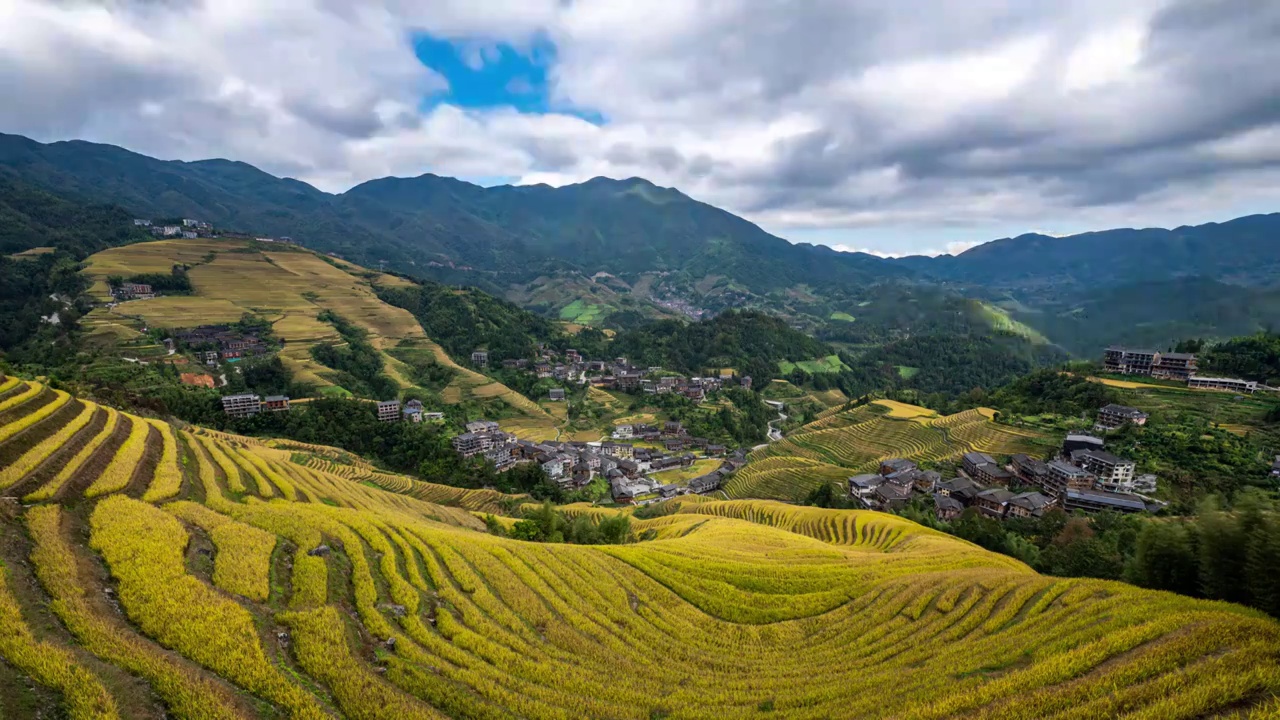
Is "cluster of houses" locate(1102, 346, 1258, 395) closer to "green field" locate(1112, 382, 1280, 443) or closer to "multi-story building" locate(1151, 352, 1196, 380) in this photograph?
"multi-story building" locate(1151, 352, 1196, 380)

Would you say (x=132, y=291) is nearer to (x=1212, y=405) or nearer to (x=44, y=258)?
(x=44, y=258)

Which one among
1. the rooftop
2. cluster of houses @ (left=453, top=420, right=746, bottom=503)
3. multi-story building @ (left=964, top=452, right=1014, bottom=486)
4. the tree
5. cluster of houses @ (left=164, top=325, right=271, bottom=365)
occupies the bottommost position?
cluster of houses @ (left=453, top=420, right=746, bottom=503)

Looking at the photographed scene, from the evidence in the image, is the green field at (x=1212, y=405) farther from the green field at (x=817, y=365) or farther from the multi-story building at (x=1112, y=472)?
the green field at (x=817, y=365)

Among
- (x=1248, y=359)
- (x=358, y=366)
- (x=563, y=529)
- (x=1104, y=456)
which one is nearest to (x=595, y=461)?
(x=563, y=529)

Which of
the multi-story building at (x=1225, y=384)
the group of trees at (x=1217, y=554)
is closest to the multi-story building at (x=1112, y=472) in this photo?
the multi-story building at (x=1225, y=384)

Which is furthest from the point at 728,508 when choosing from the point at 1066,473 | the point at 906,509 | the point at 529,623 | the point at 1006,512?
the point at 529,623

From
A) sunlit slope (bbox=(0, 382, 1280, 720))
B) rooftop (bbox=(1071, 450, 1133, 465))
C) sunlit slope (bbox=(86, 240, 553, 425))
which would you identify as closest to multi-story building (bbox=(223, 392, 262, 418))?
sunlit slope (bbox=(86, 240, 553, 425))
